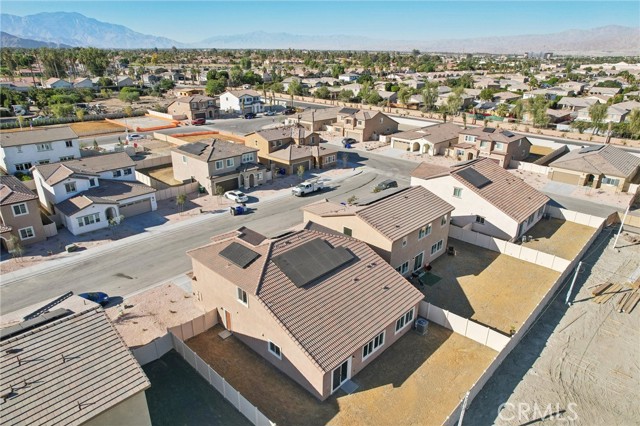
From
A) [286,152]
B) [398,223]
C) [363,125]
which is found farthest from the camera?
[363,125]

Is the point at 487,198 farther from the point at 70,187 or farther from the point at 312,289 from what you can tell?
the point at 70,187

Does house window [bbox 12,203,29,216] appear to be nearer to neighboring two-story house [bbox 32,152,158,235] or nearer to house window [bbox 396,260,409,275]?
neighboring two-story house [bbox 32,152,158,235]

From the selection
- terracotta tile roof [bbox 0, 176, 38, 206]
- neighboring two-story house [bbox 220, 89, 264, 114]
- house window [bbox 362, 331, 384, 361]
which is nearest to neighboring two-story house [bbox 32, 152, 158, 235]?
terracotta tile roof [bbox 0, 176, 38, 206]

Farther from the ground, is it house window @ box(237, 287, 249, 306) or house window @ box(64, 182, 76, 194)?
house window @ box(64, 182, 76, 194)

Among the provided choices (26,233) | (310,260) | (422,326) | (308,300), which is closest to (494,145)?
(422,326)

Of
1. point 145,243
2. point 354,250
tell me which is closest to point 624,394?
point 354,250
